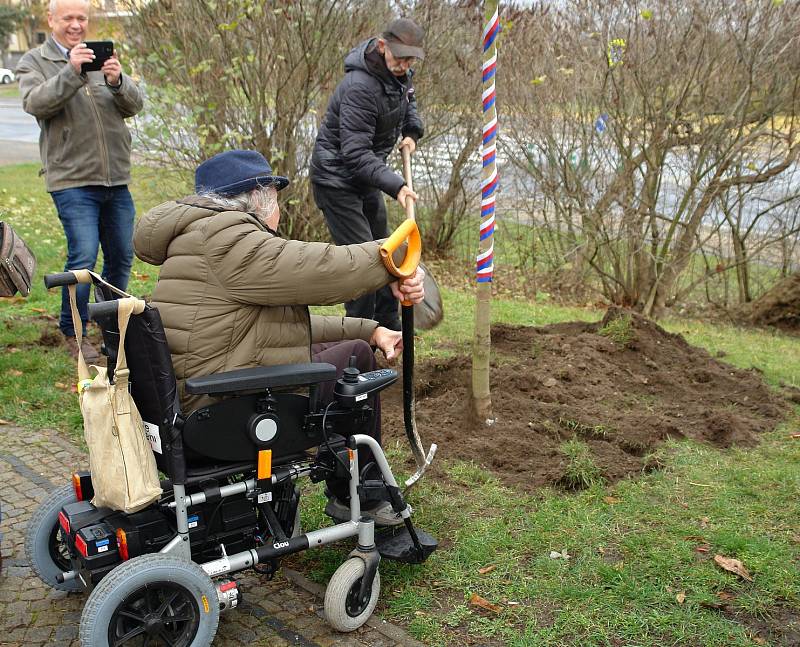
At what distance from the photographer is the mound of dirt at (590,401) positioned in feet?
14.5

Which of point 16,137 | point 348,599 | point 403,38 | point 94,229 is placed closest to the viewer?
point 348,599

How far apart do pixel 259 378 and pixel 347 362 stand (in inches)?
26.8

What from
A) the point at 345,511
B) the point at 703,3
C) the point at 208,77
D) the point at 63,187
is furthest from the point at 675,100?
the point at 345,511

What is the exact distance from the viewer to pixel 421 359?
18.9ft

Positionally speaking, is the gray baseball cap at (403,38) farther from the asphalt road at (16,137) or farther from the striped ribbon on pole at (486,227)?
the asphalt road at (16,137)

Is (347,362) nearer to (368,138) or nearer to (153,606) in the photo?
(153,606)

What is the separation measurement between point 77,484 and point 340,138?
2.77 m

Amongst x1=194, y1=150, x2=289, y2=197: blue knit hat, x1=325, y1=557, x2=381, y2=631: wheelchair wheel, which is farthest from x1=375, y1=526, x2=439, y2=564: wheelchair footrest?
x1=194, y1=150, x2=289, y2=197: blue knit hat

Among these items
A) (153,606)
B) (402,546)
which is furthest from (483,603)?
(153,606)

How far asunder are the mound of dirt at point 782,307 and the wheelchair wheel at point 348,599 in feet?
24.0

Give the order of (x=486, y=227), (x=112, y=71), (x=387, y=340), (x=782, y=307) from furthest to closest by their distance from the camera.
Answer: (x=782, y=307)
(x=112, y=71)
(x=486, y=227)
(x=387, y=340)

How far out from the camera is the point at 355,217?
532 centimetres

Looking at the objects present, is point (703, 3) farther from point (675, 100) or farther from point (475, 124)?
point (475, 124)

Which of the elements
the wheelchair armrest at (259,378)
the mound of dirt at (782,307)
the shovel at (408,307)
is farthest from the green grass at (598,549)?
the mound of dirt at (782,307)
